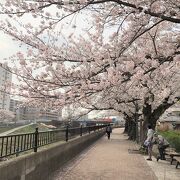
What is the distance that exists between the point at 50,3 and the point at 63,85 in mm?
2960

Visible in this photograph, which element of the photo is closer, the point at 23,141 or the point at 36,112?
the point at 23,141

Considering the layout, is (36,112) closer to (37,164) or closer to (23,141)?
(37,164)

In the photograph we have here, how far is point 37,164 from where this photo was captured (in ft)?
32.8

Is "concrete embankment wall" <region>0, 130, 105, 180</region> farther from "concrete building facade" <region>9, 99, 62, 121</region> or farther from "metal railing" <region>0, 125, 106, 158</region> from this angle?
"concrete building facade" <region>9, 99, 62, 121</region>

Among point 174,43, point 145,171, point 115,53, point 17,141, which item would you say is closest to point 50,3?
point 115,53

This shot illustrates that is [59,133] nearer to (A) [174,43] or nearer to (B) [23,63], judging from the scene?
(B) [23,63]

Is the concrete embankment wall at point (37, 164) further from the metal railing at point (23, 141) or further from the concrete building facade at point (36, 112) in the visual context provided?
the concrete building facade at point (36, 112)

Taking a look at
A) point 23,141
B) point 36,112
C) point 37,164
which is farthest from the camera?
point 36,112

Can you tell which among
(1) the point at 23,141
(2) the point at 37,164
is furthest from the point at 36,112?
(1) the point at 23,141

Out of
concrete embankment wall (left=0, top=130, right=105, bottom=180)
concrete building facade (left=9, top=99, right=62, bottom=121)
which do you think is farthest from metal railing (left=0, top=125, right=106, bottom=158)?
concrete building facade (left=9, top=99, right=62, bottom=121)

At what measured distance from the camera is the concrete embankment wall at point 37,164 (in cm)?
753

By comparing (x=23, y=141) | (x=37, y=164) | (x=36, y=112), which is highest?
(x=36, y=112)

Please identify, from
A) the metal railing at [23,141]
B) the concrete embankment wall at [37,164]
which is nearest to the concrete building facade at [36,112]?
the concrete embankment wall at [37,164]

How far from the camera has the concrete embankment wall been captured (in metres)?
7.53
